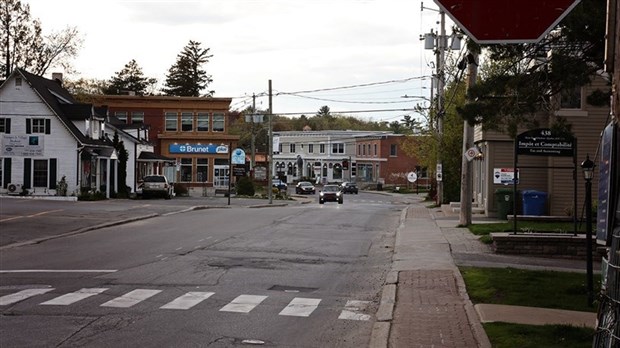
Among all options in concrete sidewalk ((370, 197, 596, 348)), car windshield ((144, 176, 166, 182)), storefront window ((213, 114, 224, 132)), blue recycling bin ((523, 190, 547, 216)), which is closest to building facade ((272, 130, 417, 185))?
storefront window ((213, 114, 224, 132))

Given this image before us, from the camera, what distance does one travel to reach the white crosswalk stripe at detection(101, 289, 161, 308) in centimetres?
1158

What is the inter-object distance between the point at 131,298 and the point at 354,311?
353cm

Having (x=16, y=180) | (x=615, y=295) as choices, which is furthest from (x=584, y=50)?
(x=16, y=180)

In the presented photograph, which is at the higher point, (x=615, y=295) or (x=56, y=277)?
(x=615, y=295)

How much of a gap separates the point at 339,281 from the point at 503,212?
1780 centimetres

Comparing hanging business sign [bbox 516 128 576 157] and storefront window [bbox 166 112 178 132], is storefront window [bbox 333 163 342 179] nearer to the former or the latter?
storefront window [bbox 166 112 178 132]

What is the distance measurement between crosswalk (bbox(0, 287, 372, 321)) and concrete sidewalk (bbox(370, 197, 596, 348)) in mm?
483

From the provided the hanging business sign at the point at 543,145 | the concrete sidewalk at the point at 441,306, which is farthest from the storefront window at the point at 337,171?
the concrete sidewalk at the point at 441,306

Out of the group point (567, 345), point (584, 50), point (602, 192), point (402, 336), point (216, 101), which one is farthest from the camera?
point (216, 101)

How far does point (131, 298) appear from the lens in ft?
39.9

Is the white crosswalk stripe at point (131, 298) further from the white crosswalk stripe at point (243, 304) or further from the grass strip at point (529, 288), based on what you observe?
the grass strip at point (529, 288)

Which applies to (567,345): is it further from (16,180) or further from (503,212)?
(16,180)

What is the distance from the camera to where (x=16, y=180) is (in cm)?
4666

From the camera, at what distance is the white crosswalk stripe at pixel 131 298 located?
456 inches
